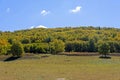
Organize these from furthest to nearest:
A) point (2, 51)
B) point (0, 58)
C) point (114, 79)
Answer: point (2, 51)
point (0, 58)
point (114, 79)

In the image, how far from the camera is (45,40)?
629 ft

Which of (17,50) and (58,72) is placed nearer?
(58,72)

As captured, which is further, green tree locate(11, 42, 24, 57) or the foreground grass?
green tree locate(11, 42, 24, 57)

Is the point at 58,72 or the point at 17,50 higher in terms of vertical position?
the point at 17,50

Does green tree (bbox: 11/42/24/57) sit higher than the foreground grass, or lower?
higher

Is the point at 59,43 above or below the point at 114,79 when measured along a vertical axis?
above

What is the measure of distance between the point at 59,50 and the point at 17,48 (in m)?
28.1

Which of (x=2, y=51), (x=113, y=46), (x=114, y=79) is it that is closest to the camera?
(x=114, y=79)

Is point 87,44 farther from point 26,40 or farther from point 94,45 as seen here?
point 26,40

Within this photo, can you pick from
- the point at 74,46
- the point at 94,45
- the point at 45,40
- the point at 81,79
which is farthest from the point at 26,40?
the point at 81,79

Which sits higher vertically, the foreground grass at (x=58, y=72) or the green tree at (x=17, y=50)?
the green tree at (x=17, y=50)

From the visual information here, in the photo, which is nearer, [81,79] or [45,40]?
[81,79]

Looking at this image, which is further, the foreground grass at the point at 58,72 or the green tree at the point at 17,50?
the green tree at the point at 17,50

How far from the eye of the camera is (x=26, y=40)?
634 ft
